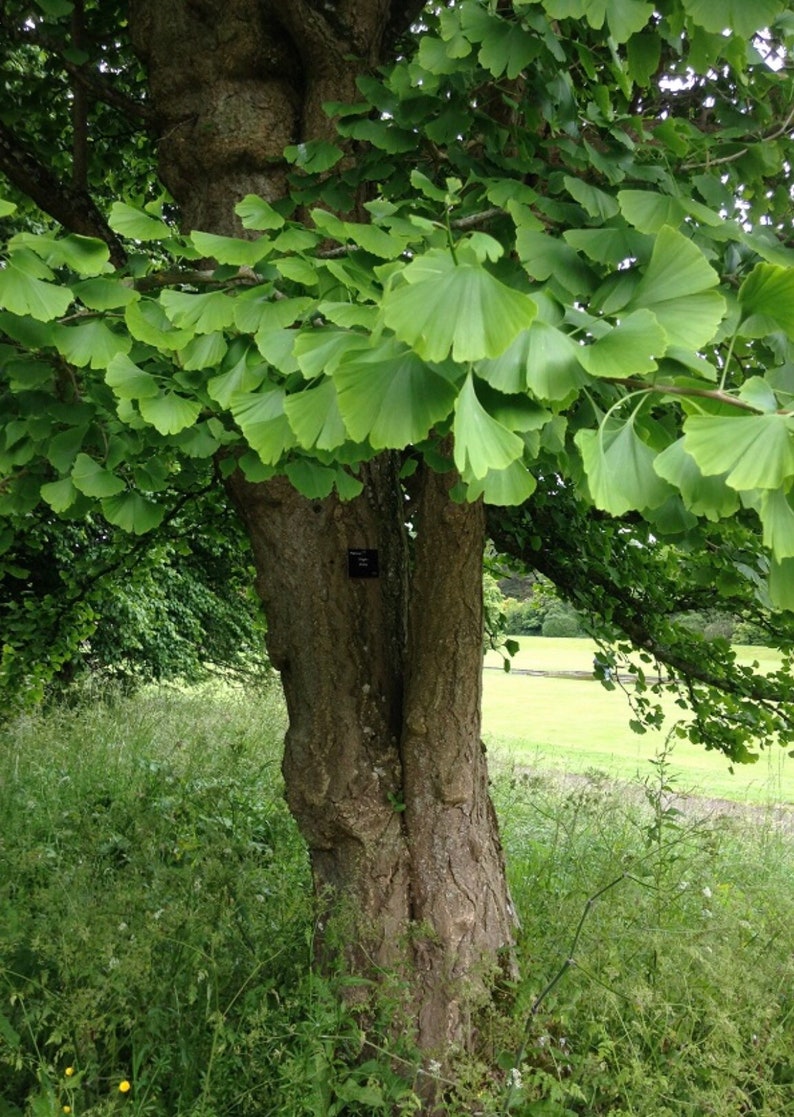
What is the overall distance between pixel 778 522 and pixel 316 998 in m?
1.97

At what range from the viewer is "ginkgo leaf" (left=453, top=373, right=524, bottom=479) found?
87 cm

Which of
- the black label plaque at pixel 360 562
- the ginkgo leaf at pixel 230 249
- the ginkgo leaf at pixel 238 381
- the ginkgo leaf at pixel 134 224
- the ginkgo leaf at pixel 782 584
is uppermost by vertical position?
the ginkgo leaf at pixel 134 224

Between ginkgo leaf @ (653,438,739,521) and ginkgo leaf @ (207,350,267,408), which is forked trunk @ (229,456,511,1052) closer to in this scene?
ginkgo leaf @ (207,350,267,408)

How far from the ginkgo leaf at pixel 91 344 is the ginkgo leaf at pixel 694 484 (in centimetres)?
100

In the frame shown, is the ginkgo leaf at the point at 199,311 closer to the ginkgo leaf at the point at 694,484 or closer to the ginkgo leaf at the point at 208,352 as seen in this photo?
the ginkgo leaf at the point at 208,352

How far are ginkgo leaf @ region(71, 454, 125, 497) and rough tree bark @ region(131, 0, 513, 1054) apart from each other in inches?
32.8

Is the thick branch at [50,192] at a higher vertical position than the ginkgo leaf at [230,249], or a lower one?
higher

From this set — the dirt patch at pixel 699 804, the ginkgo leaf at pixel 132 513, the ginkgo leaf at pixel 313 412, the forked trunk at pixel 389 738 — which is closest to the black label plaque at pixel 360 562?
the forked trunk at pixel 389 738

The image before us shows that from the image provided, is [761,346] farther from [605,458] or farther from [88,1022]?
[88,1022]

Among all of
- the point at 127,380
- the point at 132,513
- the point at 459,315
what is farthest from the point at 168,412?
the point at 459,315


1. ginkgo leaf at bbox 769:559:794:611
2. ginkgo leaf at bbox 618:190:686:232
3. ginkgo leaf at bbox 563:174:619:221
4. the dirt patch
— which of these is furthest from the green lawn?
ginkgo leaf at bbox 769:559:794:611

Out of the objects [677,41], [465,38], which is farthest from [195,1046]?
[677,41]

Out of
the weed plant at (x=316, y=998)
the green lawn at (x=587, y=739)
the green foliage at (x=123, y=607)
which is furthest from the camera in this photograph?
the green lawn at (x=587, y=739)

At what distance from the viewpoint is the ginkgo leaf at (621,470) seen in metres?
0.98
